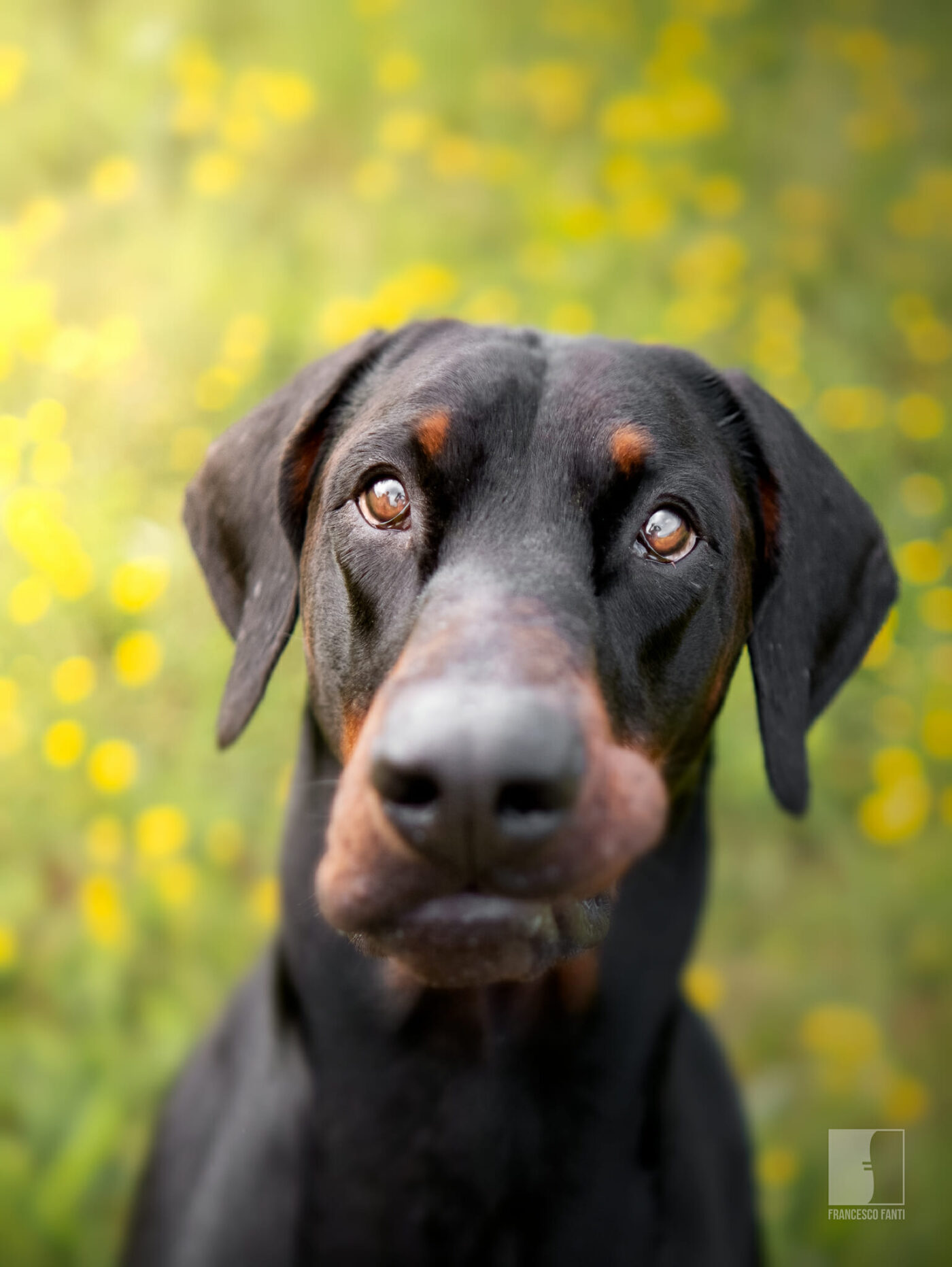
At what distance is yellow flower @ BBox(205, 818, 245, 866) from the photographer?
3.24 m

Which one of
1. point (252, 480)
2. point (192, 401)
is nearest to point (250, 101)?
point (192, 401)

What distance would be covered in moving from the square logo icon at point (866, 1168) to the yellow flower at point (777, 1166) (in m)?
0.13

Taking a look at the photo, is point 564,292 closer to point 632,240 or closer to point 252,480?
point 632,240

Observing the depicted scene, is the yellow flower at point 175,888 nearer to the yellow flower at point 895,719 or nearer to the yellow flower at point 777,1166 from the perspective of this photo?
the yellow flower at point 777,1166

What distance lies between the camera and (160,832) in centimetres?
315

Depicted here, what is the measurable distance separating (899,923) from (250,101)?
147 inches

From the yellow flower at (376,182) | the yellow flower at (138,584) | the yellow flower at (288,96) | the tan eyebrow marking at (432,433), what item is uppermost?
the yellow flower at (288,96)

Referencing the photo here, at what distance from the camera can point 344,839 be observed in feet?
4.97

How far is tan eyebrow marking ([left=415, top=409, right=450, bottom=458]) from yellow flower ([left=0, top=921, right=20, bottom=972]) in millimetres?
2016

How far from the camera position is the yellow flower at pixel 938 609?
3.75 metres

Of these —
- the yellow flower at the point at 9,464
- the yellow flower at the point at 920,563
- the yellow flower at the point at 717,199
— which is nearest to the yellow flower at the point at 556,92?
the yellow flower at the point at 717,199

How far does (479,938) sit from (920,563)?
9.03 ft

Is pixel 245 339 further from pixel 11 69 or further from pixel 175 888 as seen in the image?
pixel 175 888

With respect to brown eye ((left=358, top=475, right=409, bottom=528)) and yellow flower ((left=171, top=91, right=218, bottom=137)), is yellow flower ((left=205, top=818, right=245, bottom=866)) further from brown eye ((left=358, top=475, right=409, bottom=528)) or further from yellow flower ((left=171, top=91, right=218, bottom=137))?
yellow flower ((left=171, top=91, right=218, bottom=137))
